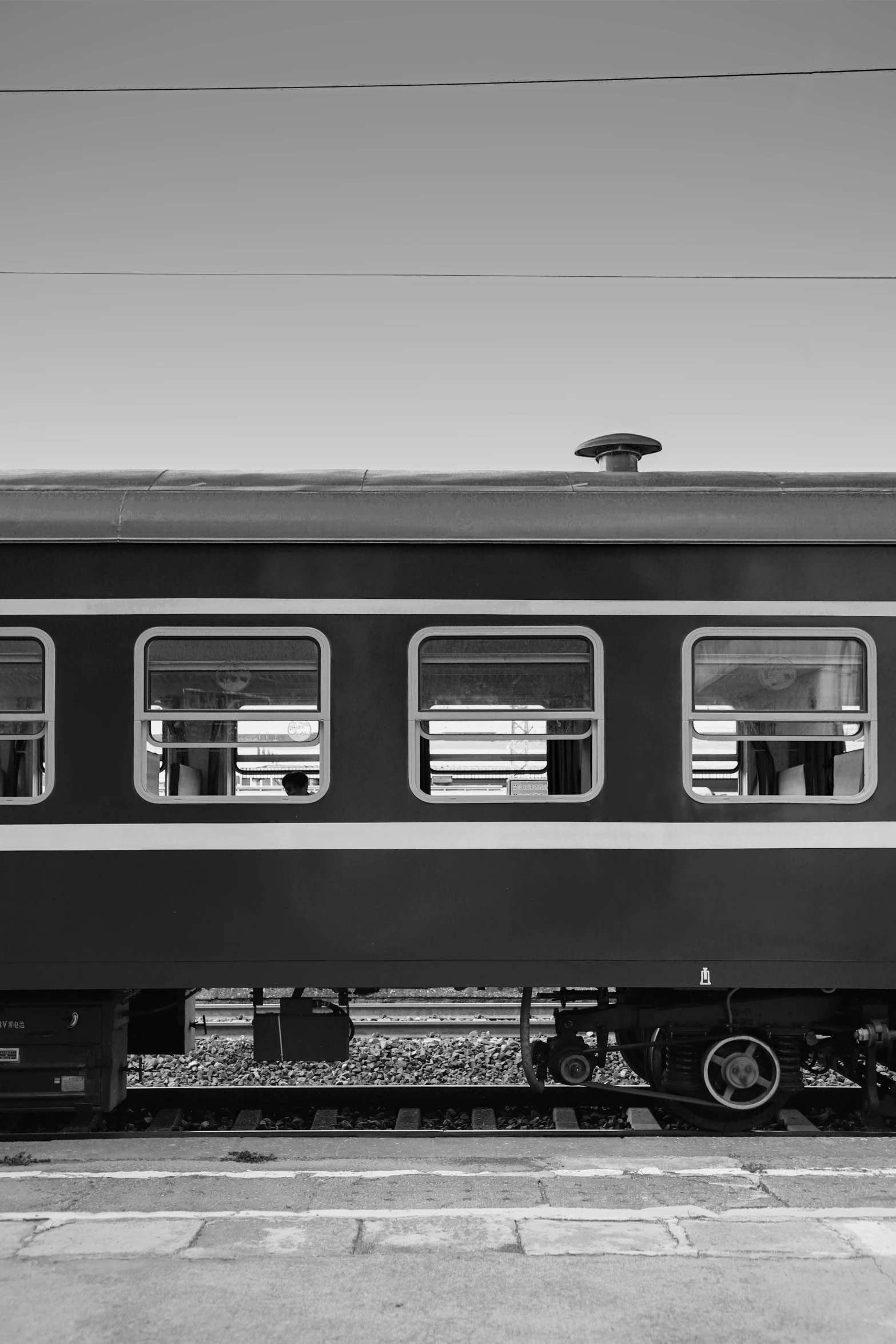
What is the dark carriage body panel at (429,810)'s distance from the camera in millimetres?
6105

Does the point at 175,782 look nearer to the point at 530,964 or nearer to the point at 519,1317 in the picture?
the point at 530,964

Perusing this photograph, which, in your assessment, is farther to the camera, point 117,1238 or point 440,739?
point 440,739

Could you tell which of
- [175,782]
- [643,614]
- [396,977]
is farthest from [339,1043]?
[643,614]

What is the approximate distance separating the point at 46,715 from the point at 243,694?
0.97 m

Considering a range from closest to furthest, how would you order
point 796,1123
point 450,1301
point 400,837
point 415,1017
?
point 450,1301 < point 400,837 < point 796,1123 < point 415,1017

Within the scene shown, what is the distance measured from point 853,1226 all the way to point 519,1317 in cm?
147

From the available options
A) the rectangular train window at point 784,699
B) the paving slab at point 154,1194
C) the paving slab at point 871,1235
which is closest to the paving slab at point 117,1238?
the paving slab at point 154,1194

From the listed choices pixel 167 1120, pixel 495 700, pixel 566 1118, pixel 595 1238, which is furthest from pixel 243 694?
pixel 595 1238

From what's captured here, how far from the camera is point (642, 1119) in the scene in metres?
6.74

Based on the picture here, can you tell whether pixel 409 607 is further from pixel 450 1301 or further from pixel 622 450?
pixel 450 1301

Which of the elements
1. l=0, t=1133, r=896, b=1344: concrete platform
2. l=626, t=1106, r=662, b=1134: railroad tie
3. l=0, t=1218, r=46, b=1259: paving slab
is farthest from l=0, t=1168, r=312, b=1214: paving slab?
l=626, t=1106, r=662, b=1134: railroad tie

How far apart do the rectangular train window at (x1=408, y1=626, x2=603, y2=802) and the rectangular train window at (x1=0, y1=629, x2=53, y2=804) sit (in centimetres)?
181

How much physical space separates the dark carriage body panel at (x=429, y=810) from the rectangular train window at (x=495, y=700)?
73mm

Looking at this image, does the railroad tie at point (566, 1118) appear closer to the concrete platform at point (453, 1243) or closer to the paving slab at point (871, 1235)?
the concrete platform at point (453, 1243)
